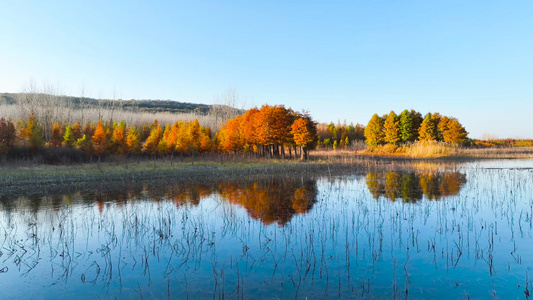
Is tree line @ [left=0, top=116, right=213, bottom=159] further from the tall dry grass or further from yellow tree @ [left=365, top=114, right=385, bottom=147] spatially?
yellow tree @ [left=365, top=114, right=385, bottom=147]

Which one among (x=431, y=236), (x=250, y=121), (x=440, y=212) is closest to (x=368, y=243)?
(x=431, y=236)

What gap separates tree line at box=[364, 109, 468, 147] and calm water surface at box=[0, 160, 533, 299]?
43.9 m

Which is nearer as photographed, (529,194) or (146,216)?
(146,216)

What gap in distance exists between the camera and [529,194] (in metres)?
13.9

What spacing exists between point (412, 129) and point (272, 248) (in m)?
57.3

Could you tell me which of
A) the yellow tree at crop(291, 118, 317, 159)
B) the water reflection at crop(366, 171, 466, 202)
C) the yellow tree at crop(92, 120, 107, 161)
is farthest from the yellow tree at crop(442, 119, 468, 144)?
the yellow tree at crop(92, 120, 107, 161)

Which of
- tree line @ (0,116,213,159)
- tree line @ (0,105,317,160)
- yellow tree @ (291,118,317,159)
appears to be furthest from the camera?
yellow tree @ (291,118,317,159)

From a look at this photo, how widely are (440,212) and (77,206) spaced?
45.9ft

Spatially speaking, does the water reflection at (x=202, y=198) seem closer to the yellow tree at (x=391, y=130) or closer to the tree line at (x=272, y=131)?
the tree line at (x=272, y=131)

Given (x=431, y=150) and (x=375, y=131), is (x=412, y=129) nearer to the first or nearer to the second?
(x=375, y=131)

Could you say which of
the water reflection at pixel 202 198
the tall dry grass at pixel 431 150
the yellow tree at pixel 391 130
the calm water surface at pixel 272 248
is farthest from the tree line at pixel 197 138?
the yellow tree at pixel 391 130

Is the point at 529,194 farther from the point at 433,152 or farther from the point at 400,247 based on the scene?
the point at 433,152

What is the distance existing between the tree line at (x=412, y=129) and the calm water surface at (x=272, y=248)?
43880 millimetres

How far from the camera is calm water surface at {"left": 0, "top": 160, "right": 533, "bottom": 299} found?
5.70 metres
